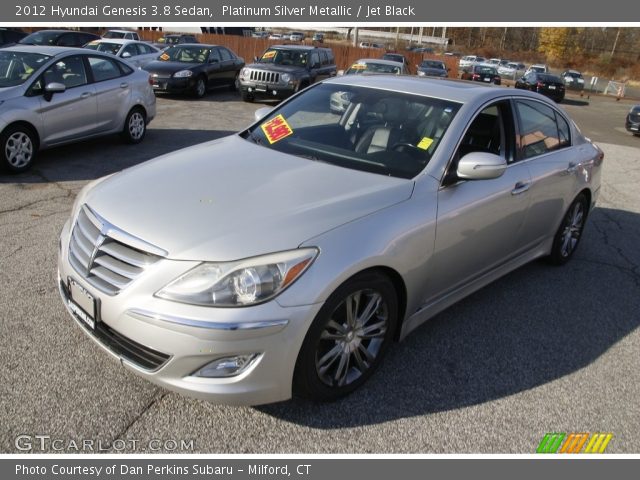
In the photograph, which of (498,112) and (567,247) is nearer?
(498,112)

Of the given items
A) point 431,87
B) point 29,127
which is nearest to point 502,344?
point 431,87

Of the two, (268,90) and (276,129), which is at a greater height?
(276,129)

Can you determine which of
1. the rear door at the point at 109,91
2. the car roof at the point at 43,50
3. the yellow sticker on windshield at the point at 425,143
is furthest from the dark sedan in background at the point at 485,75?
the yellow sticker on windshield at the point at 425,143

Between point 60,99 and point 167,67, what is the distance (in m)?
8.04

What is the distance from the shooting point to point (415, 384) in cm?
323

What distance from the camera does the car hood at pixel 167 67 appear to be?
14781mm

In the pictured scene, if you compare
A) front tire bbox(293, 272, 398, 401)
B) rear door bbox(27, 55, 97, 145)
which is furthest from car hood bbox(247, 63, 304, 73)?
front tire bbox(293, 272, 398, 401)

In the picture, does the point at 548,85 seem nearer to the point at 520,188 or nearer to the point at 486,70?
the point at 486,70

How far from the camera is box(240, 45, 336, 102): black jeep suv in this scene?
48.5 feet

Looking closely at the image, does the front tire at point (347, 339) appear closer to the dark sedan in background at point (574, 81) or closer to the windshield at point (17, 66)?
the windshield at point (17, 66)

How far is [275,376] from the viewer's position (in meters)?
2.58

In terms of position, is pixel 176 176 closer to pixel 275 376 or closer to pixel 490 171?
pixel 275 376
